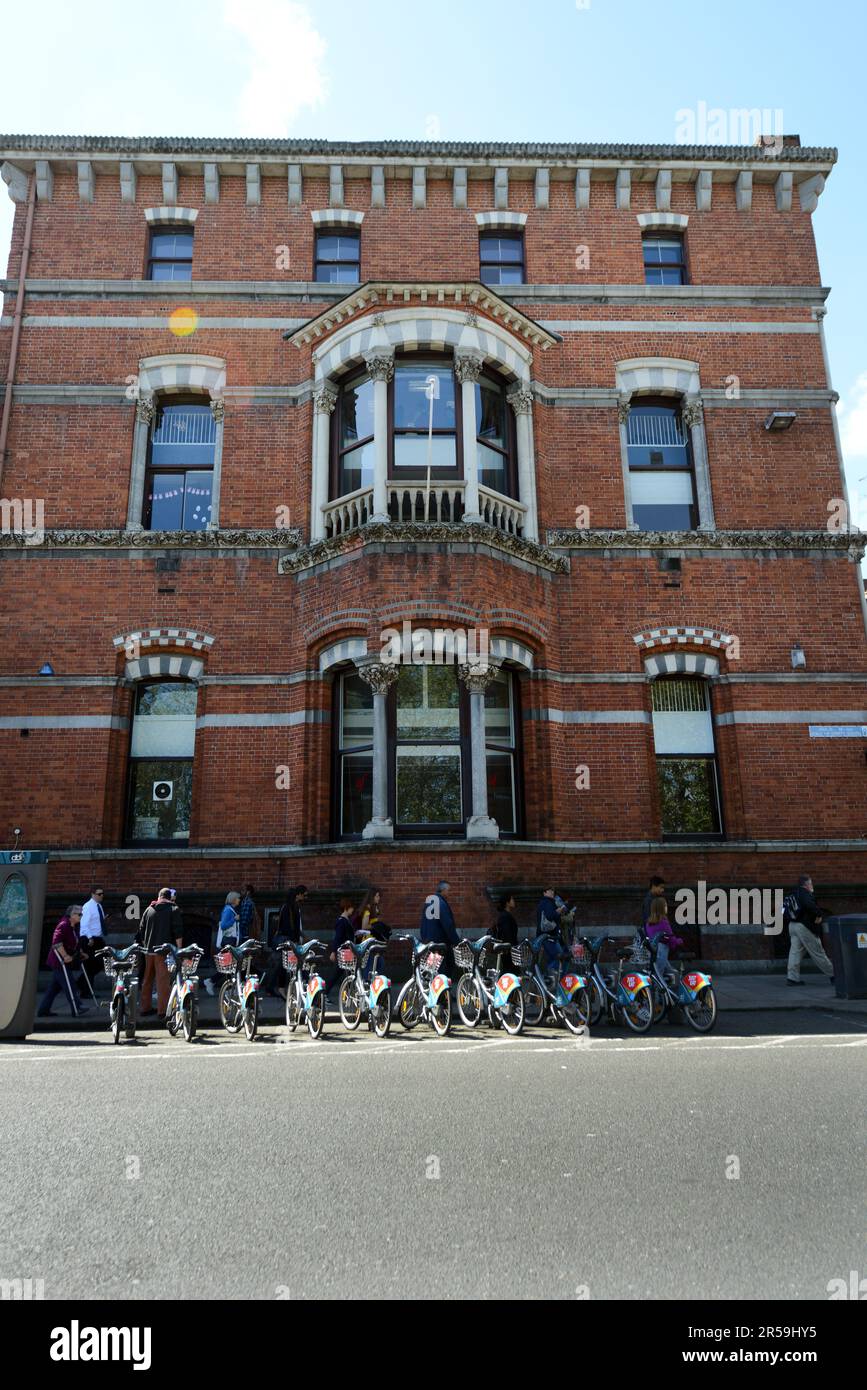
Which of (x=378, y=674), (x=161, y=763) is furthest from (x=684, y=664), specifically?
(x=161, y=763)

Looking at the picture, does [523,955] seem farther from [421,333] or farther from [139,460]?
[139,460]

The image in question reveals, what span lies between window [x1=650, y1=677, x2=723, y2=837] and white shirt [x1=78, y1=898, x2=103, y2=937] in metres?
8.85

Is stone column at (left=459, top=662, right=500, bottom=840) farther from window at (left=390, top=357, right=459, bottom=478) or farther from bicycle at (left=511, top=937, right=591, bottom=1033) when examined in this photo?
window at (left=390, top=357, right=459, bottom=478)

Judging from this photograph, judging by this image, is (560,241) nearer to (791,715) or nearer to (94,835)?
(791,715)

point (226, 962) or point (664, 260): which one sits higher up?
point (664, 260)

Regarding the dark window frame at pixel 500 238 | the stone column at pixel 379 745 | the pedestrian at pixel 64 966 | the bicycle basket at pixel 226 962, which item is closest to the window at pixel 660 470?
the dark window frame at pixel 500 238

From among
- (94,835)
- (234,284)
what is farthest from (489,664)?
(234,284)

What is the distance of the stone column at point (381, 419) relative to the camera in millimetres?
13820

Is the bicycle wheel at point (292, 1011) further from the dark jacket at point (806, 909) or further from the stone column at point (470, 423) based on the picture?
the stone column at point (470, 423)

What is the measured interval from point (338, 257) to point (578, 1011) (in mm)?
14417

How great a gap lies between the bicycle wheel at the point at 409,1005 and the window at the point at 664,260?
1407cm

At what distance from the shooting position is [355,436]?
15.2m

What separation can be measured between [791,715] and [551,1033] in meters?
7.77

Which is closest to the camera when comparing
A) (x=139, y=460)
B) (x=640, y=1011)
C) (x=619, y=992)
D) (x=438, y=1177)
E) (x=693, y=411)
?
(x=438, y=1177)
